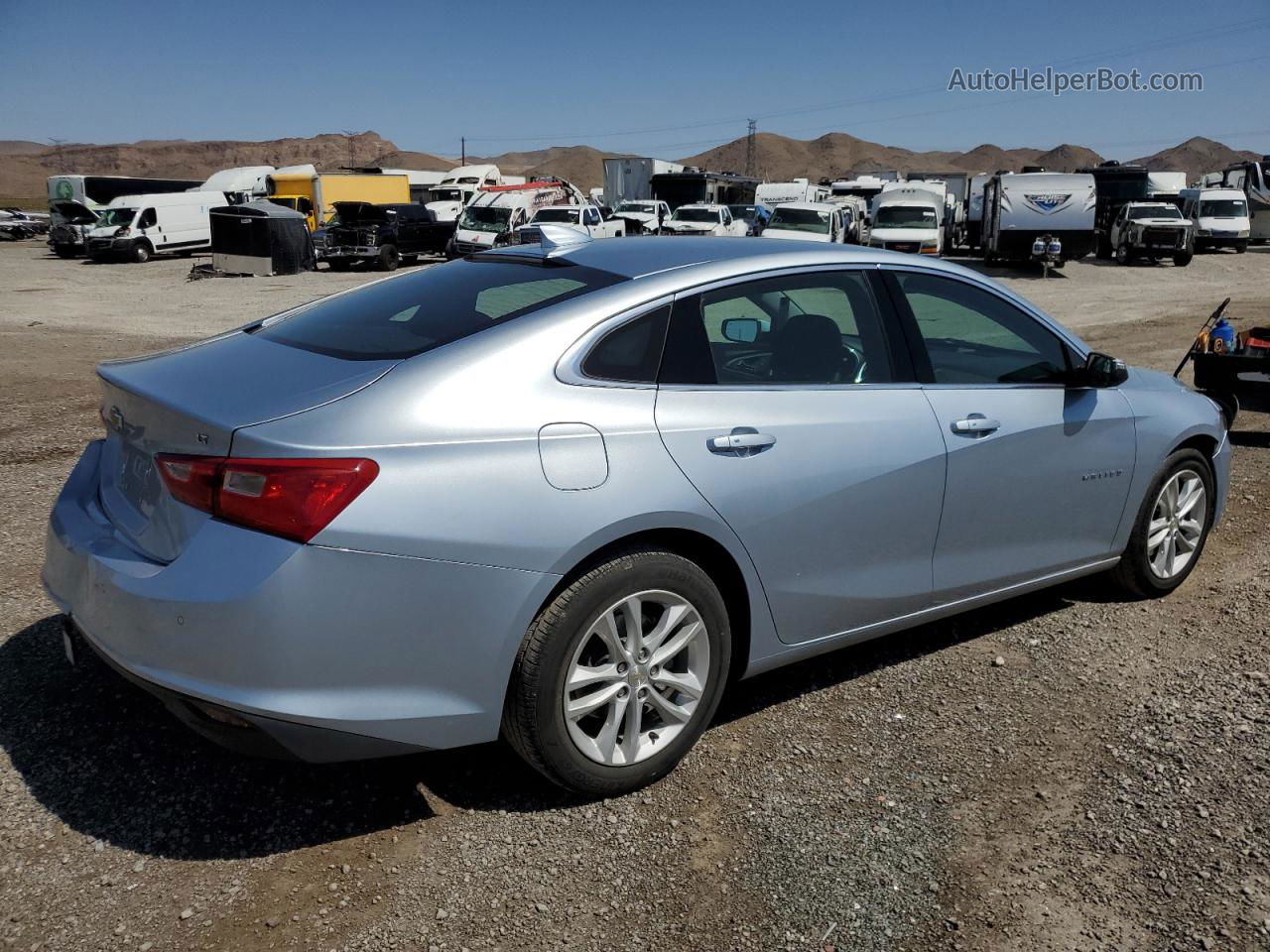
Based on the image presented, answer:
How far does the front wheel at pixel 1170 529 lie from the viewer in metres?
4.60

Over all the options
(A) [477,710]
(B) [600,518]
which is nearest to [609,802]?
(A) [477,710]

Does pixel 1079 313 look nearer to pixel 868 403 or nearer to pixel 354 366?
pixel 868 403

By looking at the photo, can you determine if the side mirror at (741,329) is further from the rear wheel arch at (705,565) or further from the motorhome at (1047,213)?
the motorhome at (1047,213)

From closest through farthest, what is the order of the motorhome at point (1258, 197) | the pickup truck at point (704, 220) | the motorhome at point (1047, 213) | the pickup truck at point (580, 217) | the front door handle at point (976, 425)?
the front door handle at point (976, 425) → the motorhome at point (1047, 213) → the pickup truck at point (580, 217) → the pickup truck at point (704, 220) → the motorhome at point (1258, 197)

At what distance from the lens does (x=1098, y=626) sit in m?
4.55

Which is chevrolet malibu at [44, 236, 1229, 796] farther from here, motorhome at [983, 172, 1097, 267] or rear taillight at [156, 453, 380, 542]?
motorhome at [983, 172, 1097, 267]

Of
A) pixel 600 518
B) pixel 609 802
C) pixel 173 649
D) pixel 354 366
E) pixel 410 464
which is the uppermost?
pixel 354 366

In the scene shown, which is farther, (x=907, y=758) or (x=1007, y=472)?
(x=1007, y=472)

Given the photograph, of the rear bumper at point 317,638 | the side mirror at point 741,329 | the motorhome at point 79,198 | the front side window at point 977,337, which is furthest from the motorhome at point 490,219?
the rear bumper at point 317,638

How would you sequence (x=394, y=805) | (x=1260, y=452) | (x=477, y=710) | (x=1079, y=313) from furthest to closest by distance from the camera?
(x=1079, y=313) → (x=1260, y=452) → (x=394, y=805) → (x=477, y=710)

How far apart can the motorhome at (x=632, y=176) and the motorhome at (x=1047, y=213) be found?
17.1 meters

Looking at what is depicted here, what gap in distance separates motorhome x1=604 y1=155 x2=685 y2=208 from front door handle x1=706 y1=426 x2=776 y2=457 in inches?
1581

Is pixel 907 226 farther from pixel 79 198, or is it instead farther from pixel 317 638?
pixel 79 198

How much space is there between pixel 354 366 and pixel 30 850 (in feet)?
5.15
